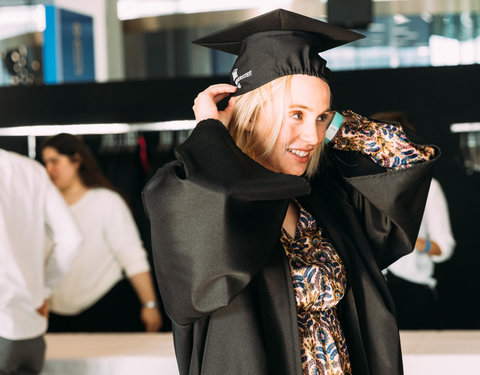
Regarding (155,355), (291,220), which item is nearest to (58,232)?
(155,355)

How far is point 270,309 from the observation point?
4.72 ft

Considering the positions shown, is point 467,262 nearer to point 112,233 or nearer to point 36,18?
point 112,233

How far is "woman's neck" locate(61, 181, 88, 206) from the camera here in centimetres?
457

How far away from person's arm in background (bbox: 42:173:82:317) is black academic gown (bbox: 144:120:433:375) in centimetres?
193

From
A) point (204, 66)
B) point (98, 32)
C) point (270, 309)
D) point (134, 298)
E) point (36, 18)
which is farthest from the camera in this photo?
point (36, 18)

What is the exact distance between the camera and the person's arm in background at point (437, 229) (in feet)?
14.1

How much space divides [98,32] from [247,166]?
4.70 meters

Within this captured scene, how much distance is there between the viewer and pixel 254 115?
5.04ft

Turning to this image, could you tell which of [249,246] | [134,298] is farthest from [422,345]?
[249,246]

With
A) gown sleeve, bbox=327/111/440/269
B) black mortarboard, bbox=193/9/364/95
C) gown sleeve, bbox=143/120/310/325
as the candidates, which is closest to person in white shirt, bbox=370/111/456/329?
gown sleeve, bbox=327/111/440/269

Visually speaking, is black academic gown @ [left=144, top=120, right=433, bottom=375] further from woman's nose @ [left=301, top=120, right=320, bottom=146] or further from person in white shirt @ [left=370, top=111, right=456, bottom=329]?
person in white shirt @ [left=370, top=111, right=456, bottom=329]

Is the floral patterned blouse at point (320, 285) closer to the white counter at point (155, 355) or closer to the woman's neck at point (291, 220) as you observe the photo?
the woman's neck at point (291, 220)

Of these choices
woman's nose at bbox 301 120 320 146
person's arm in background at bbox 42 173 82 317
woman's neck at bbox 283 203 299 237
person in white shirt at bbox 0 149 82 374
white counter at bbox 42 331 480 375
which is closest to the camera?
woman's nose at bbox 301 120 320 146

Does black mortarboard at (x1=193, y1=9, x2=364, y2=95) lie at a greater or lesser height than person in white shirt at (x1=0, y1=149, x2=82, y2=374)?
greater
